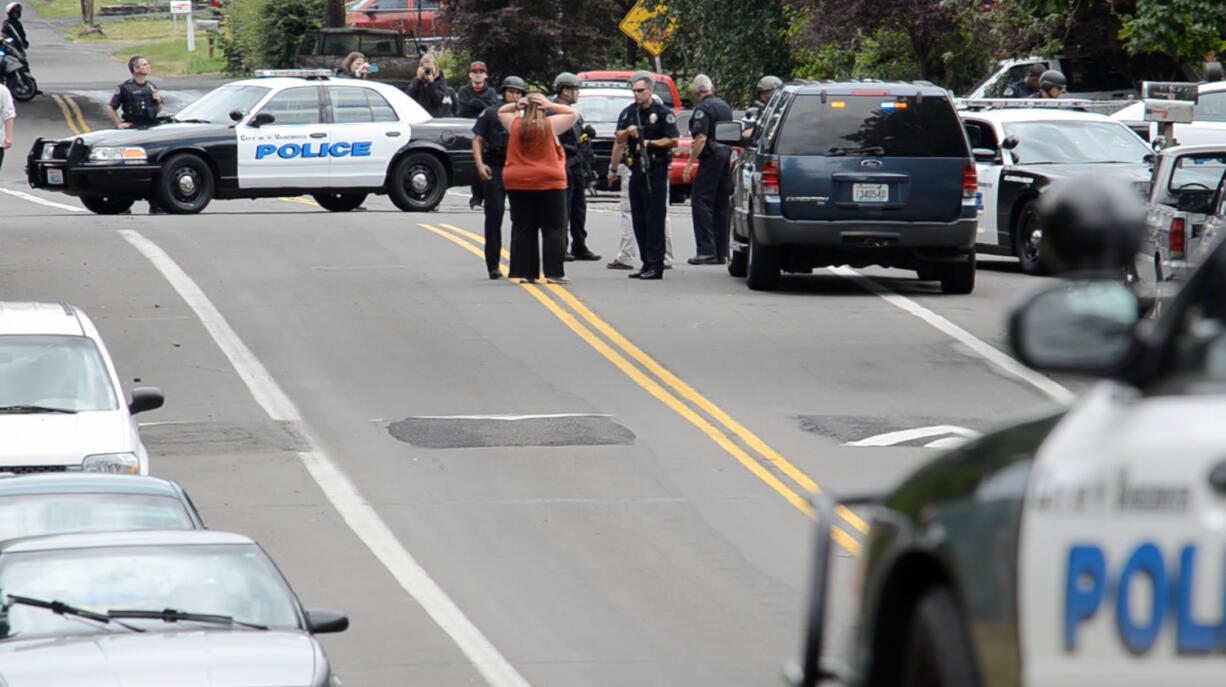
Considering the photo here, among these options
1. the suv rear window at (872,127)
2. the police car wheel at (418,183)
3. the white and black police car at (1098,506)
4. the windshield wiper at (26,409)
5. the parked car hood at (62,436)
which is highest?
the white and black police car at (1098,506)

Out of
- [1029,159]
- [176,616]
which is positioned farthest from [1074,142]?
[176,616]

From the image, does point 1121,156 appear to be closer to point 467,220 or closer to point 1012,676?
point 467,220

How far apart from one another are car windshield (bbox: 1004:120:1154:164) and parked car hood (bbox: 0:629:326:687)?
1515 centimetres

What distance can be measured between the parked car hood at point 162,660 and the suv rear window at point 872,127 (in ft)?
36.6

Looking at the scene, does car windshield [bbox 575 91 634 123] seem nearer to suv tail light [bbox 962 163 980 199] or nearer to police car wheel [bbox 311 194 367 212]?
police car wheel [bbox 311 194 367 212]

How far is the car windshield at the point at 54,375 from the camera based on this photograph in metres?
12.2

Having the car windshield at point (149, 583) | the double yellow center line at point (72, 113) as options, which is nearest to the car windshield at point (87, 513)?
the car windshield at point (149, 583)

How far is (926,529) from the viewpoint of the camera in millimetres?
3867

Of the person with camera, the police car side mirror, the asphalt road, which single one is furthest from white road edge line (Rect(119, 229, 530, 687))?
the person with camera

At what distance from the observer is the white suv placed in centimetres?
1160

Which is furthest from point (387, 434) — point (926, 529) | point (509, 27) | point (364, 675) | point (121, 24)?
point (121, 24)

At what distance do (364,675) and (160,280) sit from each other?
35.3ft

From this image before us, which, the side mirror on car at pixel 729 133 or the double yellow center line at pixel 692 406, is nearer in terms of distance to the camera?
the double yellow center line at pixel 692 406

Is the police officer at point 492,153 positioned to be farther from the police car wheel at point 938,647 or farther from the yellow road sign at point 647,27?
the yellow road sign at point 647,27
